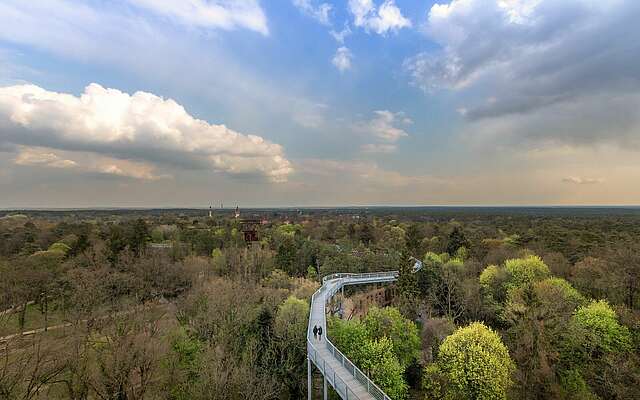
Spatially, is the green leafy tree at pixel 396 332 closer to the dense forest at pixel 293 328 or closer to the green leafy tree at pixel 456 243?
the dense forest at pixel 293 328

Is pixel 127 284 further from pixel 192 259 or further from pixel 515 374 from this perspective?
pixel 515 374

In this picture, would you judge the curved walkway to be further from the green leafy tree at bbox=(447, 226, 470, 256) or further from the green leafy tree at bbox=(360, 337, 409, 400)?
the green leafy tree at bbox=(447, 226, 470, 256)

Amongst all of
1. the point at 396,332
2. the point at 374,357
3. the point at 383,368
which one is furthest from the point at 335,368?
the point at 396,332

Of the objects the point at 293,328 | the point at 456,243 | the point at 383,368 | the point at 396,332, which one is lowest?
the point at 383,368

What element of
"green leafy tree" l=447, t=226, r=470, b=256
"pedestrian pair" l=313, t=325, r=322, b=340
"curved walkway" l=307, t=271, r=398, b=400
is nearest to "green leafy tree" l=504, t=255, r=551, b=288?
"green leafy tree" l=447, t=226, r=470, b=256

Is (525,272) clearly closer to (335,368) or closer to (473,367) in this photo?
(473,367)

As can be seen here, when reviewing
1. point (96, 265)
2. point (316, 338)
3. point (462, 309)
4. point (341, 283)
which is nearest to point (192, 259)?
point (96, 265)

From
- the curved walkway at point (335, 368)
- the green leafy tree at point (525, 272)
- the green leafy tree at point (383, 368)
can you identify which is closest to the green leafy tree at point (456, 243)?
the green leafy tree at point (525, 272)
